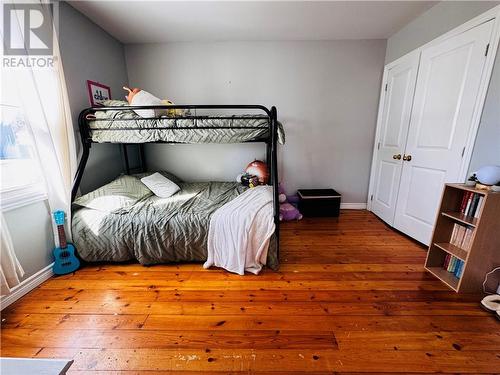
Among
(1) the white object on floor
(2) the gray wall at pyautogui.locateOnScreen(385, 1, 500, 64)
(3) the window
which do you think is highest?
(2) the gray wall at pyautogui.locateOnScreen(385, 1, 500, 64)

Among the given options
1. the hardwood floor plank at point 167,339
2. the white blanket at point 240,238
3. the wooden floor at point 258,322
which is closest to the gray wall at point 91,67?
the wooden floor at point 258,322

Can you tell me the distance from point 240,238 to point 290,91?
2199 millimetres

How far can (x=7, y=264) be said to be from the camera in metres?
1.33

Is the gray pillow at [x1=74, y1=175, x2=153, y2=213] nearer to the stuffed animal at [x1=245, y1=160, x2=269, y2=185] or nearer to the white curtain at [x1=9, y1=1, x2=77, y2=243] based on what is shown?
the white curtain at [x1=9, y1=1, x2=77, y2=243]

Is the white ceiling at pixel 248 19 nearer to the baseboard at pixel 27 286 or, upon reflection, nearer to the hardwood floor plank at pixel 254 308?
the baseboard at pixel 27 286

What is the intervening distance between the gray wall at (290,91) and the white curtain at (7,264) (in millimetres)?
1887

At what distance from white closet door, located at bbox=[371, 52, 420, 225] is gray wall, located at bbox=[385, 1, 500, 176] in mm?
224

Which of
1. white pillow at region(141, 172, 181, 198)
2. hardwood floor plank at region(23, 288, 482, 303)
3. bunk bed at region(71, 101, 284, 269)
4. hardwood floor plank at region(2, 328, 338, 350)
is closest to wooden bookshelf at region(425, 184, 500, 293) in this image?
hardwood floor plank at region(23, 288, 482, 303)

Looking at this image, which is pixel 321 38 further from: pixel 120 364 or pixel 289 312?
pixel 120 364

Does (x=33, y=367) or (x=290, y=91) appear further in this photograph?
(x=290, y=91)

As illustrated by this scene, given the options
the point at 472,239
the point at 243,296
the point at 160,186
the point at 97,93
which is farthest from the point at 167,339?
the point at 97,93

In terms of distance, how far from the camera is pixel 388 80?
2.59 meters

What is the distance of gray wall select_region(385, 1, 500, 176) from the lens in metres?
1.49

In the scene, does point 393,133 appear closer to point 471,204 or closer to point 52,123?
point 471,204
